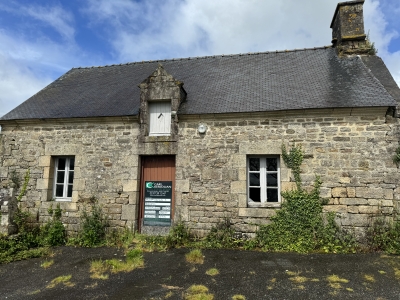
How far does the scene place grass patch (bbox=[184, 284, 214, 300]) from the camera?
3.84 m

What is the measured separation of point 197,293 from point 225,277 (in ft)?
2.31

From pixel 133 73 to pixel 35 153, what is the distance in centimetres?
406

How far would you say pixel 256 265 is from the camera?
5.05m

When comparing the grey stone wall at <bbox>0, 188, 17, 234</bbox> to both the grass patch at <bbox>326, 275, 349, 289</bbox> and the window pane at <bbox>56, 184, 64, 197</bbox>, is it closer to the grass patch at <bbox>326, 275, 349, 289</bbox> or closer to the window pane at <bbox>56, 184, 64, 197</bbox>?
the window pane at <bbox>56, 184, 64, 197</bbox>

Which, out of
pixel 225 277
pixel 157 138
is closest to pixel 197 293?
pixel 225 277

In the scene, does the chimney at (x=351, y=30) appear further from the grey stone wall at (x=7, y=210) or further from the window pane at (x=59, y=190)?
the grey stone wall at (x=7, y=210)

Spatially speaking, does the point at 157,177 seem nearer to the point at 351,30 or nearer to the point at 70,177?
the point at 70,177

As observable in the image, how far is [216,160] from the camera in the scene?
262 inches

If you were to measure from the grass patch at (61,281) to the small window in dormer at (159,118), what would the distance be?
11.8ft

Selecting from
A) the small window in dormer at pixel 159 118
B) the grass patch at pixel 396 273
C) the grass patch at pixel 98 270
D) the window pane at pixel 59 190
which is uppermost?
the small window in dormer at pixel 159 118

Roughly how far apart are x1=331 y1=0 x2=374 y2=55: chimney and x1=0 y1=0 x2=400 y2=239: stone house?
1.4 inches

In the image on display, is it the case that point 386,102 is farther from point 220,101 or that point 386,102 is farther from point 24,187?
point 24,187

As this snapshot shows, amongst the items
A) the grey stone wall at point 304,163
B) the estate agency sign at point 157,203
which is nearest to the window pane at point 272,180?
the grey stone wall at point 304,163

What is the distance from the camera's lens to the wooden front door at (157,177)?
6.96m
